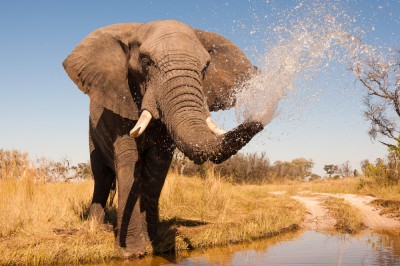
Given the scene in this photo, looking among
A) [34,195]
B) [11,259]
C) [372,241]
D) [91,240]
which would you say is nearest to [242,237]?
[372,241]

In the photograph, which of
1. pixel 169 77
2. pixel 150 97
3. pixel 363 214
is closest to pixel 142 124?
pixel 150 97

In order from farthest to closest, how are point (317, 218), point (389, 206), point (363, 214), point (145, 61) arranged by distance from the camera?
point (389, 206) < point (363, 214) < point (317, 218) < point (145, 61)

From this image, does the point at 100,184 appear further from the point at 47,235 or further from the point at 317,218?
the point at 317,218

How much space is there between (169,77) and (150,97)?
350 mm

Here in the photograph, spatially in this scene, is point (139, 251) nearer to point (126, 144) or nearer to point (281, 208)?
point (126, 144)

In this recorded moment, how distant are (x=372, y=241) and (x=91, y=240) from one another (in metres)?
3.86

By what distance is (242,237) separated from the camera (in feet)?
24.9

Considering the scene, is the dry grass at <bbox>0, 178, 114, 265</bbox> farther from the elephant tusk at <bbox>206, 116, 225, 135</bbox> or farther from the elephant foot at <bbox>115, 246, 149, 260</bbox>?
the elephant tusk at <bbox>206, 116, 225, 135</bbox>

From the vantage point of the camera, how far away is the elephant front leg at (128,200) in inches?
243

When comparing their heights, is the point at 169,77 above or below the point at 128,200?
above

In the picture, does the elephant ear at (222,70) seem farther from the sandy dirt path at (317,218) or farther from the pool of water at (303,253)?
the sandy dirt path at (317,218)

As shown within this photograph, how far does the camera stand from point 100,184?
8.26 metres

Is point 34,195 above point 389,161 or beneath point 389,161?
beneath

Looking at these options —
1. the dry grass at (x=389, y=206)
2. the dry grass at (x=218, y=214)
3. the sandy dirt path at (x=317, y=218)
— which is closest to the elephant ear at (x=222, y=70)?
the dry grass at (x=218, y=214)
